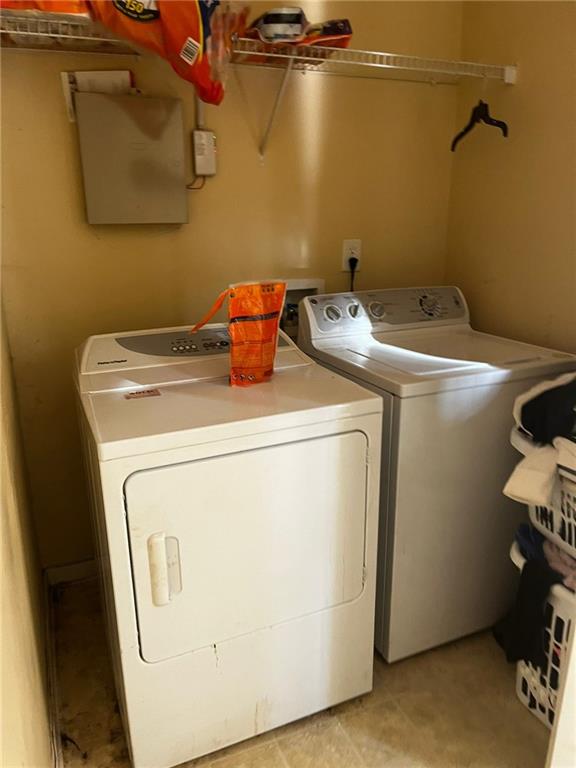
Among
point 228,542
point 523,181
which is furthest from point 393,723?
point 523,181

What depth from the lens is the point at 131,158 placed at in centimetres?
180

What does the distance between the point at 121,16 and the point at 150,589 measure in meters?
1.37

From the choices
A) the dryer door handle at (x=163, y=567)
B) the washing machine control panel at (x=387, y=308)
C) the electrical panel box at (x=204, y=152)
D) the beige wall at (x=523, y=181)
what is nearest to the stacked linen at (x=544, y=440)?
the beige wall at (x=523, y=181)

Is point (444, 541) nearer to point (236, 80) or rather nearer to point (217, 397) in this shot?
point (217, 397)

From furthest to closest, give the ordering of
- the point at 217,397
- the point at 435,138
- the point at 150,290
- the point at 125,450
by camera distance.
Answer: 1. the point at 435,138
2. the point at 150,290
3. the point at 217,397
4. the point at 125,450

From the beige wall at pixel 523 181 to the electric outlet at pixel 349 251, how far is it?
1.40ft

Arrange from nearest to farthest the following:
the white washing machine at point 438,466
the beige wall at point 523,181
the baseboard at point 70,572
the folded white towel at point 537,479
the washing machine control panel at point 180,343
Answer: the folded white towel at point 537,479, the white washing machine at point 438,466, the washing machine control panel at point 180,343, the beige wall at point 523,181, the baseboard at point 70,572

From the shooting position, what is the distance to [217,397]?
4.61ft

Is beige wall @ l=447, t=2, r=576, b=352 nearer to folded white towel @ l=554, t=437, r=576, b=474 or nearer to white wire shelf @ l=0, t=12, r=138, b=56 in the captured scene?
folded white towel @ l=554, t=437, r=576, b=474

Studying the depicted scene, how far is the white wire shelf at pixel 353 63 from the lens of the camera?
171 cm

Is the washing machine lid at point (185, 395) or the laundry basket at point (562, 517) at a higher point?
the washing machine lid at point (185, 395)

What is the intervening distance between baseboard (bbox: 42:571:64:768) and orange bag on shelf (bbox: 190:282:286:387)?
39.6 inches

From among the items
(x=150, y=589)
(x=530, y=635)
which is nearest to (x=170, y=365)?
(x=150, y=589)

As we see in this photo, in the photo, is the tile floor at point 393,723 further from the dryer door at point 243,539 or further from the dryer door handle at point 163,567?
the dryer door handle at point 163,567
